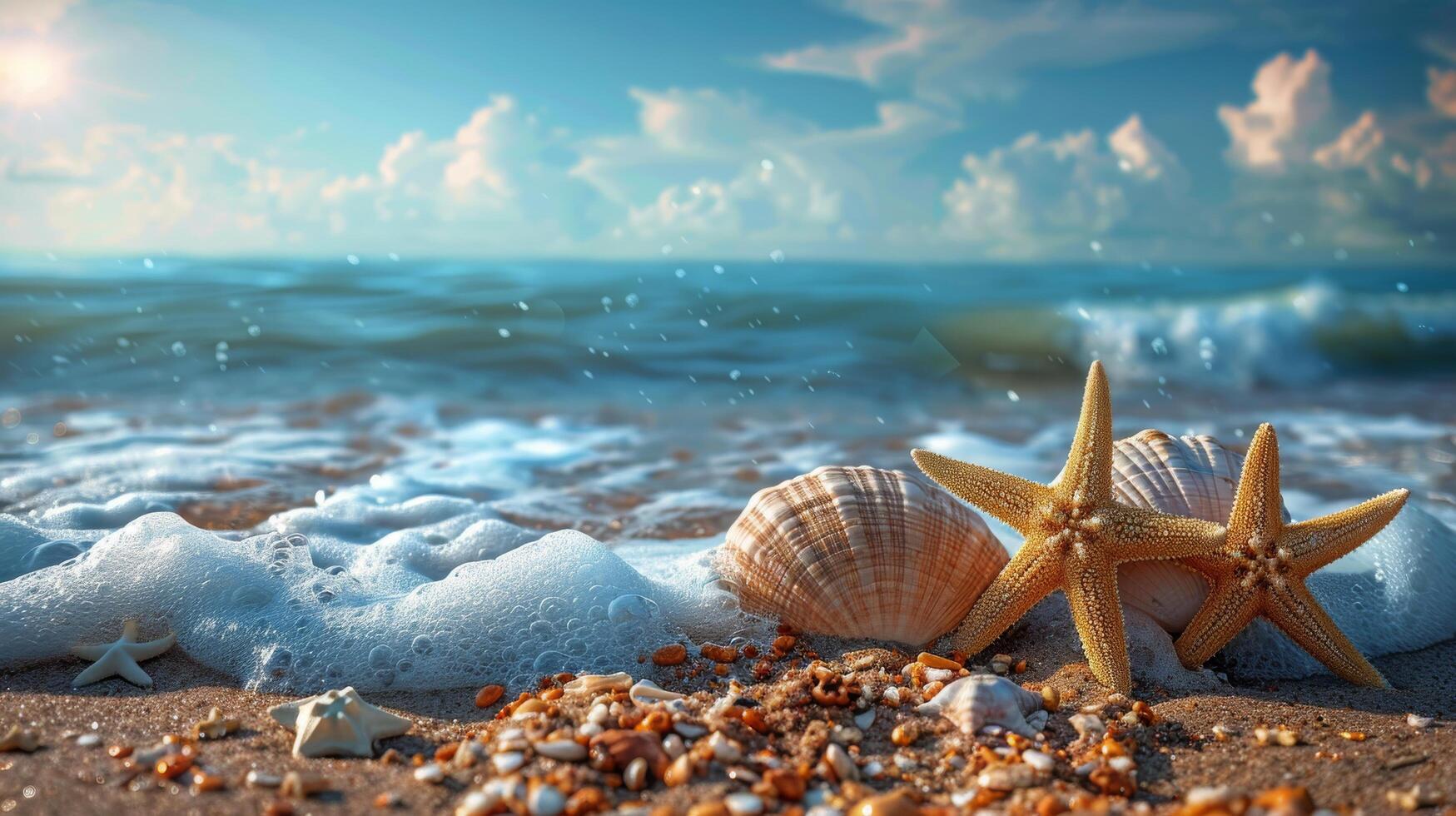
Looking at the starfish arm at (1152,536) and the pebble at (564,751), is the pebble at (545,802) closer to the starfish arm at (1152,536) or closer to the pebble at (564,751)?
the pebble at (564,751)

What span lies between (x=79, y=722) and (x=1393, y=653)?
438cm

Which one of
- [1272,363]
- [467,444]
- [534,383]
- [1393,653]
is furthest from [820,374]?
[1393,653]

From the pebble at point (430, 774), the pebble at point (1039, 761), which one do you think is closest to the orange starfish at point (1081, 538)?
the pebble at point (1039, 761)

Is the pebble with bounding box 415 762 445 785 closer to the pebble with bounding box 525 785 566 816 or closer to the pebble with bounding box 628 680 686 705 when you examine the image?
the pebble with bounding box 525 785 566 816

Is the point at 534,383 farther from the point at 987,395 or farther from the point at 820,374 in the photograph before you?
the point at 987,395

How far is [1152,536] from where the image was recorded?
9.39 ft

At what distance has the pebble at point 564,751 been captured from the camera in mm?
2205

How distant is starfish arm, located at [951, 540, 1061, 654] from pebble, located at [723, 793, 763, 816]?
1.17m

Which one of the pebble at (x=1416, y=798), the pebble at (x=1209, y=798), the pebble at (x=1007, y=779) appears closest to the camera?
the pebble at (x=1209, y=798)

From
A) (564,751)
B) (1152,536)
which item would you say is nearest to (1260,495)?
(1152,536)

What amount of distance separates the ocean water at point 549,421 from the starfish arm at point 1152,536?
2.36 ft

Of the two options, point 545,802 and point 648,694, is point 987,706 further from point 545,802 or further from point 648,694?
point 545,802

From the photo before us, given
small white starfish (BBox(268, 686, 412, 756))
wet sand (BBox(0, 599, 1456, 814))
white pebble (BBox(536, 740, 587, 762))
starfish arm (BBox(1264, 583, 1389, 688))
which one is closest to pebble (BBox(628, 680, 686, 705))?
wet sand (BBox(0, 599, 1456, 814))

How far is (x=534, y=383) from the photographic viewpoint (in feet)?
34.9
